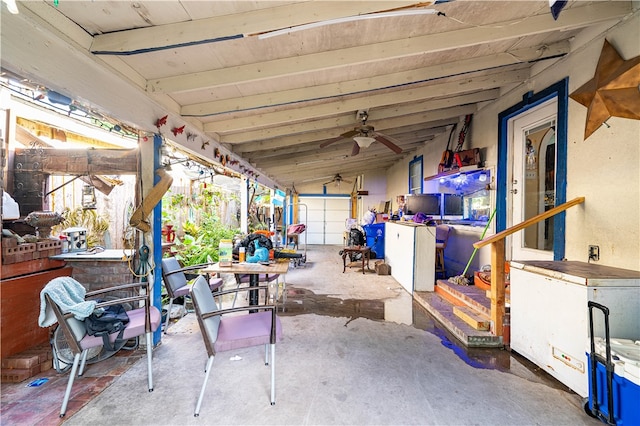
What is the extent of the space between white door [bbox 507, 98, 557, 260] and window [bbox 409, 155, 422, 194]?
10.8ft

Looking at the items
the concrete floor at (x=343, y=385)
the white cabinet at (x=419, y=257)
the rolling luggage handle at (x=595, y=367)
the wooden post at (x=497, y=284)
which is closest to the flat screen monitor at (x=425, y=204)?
the white cabinet at (x=419, y=257)

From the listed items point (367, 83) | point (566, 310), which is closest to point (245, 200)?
point (367, 83)

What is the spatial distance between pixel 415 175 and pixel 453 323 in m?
5.25

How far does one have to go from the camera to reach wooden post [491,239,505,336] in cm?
276

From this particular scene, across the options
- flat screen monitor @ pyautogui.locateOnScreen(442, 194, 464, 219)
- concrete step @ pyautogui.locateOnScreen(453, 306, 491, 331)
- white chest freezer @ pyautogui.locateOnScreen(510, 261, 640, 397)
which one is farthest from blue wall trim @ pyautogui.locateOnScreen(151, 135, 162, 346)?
flat screen monitor @ pyautogui.locateOnScreen(442, 194, 464, 219)

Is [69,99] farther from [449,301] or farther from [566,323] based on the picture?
[449,301]

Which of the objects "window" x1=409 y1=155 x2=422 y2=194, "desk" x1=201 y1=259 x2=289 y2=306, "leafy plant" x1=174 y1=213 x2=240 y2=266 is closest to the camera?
"desk" x1=201 y1=259 x2=289 y2=306

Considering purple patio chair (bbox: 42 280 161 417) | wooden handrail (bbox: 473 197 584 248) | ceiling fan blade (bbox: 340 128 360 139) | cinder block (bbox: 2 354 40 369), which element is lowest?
cinder block (bbox: 2 354 40 369)

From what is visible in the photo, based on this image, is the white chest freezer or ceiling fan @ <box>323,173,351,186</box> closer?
the white chest freezer

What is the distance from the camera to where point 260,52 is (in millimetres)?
2391

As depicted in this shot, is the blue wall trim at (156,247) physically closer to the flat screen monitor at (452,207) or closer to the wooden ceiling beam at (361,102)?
the wooden ceiling beam at (361,102)

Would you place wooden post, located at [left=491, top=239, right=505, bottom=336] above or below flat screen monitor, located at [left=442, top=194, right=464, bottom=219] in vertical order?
below

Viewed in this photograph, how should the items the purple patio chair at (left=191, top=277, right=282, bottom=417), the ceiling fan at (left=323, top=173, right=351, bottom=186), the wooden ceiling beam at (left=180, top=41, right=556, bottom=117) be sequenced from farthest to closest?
the ceiling fan at (left=323, top=173, right=351, bottom=186), the wooden ceiling beam at (left=180, top=41, right=556, bottom=117), the purple patio chair at (left=191, top=277, right=282, bottom=417)

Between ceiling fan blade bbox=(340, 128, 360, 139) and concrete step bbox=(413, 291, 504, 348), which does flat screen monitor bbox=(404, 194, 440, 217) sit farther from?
ceiling fan blade bbox=(340, 128, 360, 139)
